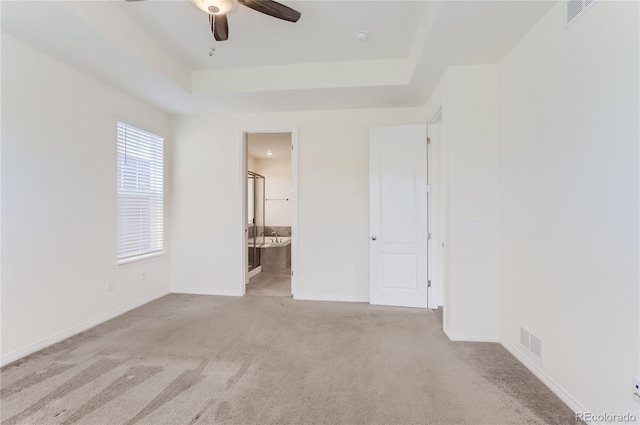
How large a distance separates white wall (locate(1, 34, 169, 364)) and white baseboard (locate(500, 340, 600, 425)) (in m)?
4.00

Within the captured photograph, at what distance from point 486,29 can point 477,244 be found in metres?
1.78

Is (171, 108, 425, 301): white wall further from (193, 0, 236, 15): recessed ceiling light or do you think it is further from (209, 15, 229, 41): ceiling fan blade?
(193, 0, 236, 15): recessed ceiling light

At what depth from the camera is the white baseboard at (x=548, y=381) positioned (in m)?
1.81

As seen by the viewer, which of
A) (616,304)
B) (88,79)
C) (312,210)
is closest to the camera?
(616,304)

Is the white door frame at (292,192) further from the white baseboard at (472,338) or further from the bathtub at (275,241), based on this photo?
the white baseboard at (472,338)

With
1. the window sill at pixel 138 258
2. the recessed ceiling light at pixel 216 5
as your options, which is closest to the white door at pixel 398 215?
the recessed ceiling light at pixel 216 5

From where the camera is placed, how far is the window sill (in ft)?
11.7

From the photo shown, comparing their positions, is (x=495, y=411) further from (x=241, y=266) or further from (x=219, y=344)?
(x=241, y=266)

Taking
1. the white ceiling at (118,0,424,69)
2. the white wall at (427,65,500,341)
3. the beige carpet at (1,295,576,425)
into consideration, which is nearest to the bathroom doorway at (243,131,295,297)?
the white ceiling at (118,0,424,69)

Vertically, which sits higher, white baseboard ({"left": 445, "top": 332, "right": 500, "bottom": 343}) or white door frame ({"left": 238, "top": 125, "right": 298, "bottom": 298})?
white door frame ({"left": 238, "top": 125, "right": 298, "bottom": 298})

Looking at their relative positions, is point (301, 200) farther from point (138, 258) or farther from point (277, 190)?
point (277, 190)

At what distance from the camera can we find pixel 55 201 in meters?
2.77

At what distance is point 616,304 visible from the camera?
153 cm

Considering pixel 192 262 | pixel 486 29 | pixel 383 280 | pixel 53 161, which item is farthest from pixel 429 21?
pixel 192 262
